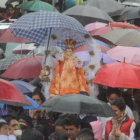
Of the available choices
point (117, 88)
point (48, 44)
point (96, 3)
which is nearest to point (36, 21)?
point (48, 44)

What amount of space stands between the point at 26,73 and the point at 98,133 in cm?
326

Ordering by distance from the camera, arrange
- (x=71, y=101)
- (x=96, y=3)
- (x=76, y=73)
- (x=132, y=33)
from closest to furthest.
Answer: (x=71, y=101), (x=76, y=73), (x=132, y=33), (x=96, y=3)

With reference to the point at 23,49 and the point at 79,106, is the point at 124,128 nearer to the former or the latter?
the point at 79,106

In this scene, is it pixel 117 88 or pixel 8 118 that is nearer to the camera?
pixel 8 118

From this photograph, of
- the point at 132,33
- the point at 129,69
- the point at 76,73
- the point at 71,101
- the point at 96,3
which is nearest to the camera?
the point at 71,101

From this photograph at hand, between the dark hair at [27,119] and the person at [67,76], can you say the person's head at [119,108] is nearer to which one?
the dark hair at [27,119]

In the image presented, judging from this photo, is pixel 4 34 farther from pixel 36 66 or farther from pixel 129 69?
pixel 129 69

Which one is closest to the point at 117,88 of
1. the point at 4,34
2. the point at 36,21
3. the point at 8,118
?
the point at 36,21

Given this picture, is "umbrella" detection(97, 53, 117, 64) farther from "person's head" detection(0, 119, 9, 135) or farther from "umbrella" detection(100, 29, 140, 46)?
"person's head" detection(0, 119, 9, 135)

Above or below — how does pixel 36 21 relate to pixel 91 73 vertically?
above

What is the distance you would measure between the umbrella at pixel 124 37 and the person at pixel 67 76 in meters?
1.63

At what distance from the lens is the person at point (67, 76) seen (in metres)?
11.9

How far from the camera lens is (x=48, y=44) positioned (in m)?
12.7

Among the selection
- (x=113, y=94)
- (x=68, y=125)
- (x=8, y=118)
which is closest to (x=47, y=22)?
(x=113, y=94)
